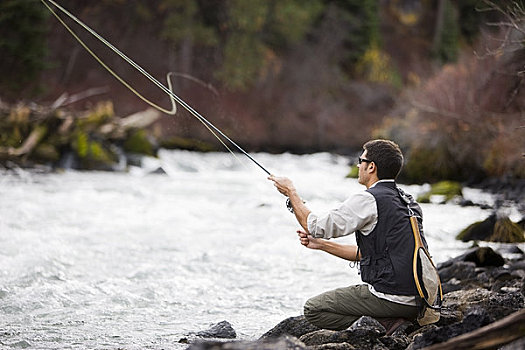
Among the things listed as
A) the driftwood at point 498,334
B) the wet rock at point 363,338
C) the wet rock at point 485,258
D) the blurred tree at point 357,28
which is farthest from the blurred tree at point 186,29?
the driftwood at point 498,334

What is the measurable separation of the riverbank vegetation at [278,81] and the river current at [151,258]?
4.49 feet

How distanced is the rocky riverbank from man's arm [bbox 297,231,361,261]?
1.37 feet

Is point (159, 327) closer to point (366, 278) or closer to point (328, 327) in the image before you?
point (328, 327)

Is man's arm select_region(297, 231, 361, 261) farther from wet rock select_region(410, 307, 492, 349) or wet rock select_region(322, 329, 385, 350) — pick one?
wet rock select_region(410, 307, 492, 349)

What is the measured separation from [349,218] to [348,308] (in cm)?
61

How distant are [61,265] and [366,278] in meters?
3.80

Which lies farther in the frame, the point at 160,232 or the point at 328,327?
the point at 160,232

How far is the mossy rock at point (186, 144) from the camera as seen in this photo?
21.4 metres

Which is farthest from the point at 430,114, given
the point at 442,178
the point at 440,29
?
the point at 440,29

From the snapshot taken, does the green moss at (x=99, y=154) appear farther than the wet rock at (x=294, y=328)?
Yes

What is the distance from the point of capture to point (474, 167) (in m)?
14.2

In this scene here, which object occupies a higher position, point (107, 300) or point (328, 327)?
point (328, 327)

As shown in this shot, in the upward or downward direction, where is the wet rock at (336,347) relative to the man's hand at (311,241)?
downward

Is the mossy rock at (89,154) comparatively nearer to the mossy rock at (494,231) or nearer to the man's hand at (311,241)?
the mossy rock at (494,231)
